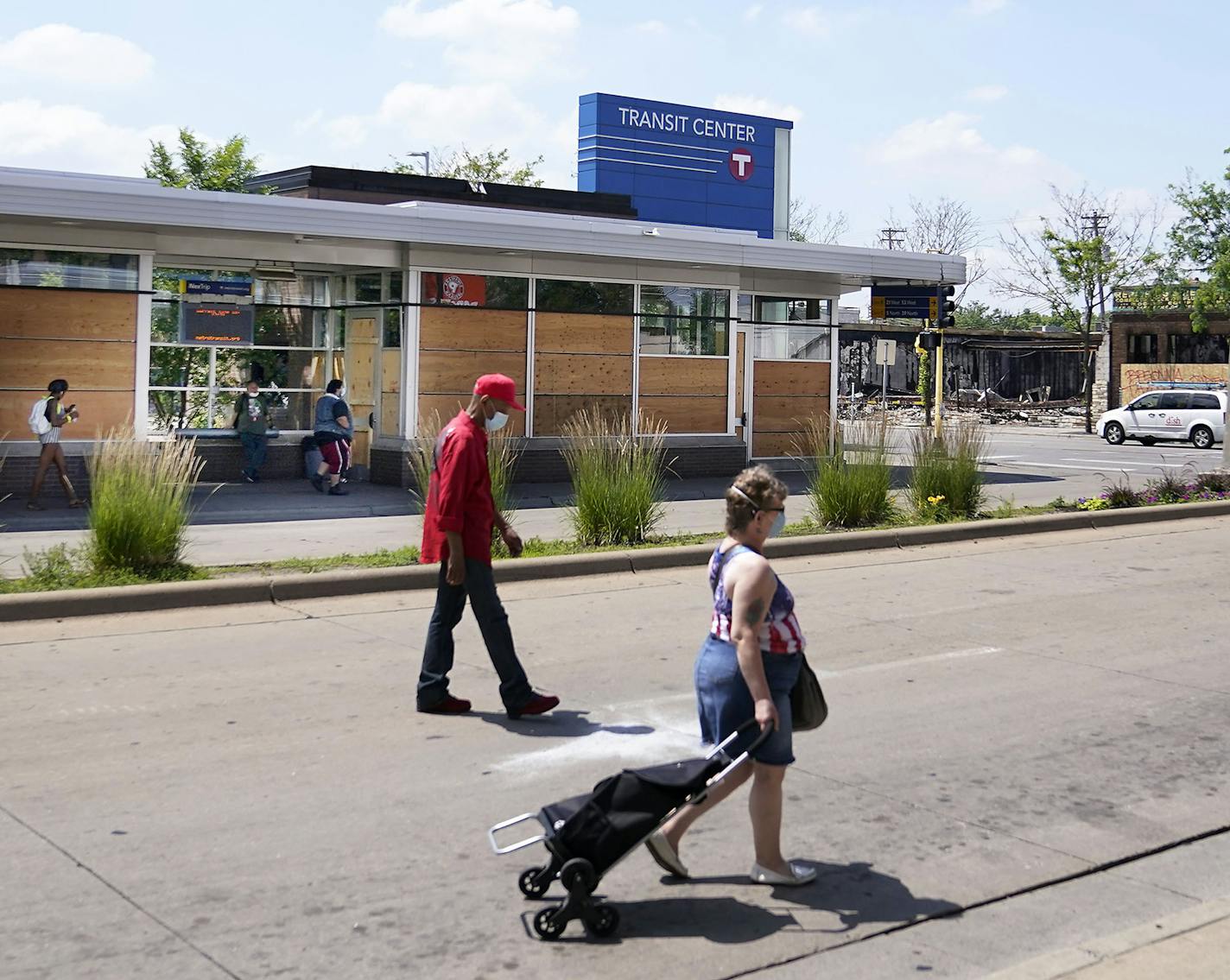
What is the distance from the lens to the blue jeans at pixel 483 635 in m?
7.66

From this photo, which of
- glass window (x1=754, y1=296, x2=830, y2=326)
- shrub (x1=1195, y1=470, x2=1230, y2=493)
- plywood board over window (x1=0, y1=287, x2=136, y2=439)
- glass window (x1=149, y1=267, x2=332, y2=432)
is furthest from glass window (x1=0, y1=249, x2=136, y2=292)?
shrub (x1=1195, y1=470, x2=1230, y2=493)

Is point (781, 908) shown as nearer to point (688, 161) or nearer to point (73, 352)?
point (73, 352)

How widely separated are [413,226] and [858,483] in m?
7.81

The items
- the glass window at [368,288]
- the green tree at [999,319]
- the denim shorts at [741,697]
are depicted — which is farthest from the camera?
the green tree at [999,319]

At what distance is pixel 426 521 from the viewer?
782 centimetres

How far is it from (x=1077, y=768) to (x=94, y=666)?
19.1ft

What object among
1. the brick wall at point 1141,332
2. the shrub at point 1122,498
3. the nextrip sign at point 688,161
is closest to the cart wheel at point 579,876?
the shrub at point 1122,498

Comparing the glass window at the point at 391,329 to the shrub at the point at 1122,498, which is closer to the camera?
the shrub at the point at 1122,498

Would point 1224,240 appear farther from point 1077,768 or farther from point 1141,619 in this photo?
point 1077,768

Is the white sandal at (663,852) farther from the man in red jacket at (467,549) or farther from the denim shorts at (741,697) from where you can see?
the man in red jacket at (467,549)

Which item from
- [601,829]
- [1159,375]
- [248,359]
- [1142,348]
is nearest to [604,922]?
[601,829]

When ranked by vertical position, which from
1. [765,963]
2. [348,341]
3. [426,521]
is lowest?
[765,963]

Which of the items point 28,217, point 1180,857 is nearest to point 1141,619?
point 1180,857

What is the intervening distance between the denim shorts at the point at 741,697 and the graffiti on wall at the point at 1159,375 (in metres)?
47.9
